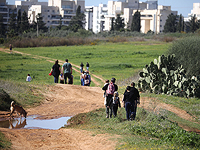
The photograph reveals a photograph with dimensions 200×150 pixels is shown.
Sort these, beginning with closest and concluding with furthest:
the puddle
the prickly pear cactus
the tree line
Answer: the puddle
the prickly pear cactus
the tree line

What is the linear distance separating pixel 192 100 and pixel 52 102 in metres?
8.42

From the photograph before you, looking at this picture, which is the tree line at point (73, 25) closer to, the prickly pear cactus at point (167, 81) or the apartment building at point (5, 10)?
the apartment building at point (5, 10)

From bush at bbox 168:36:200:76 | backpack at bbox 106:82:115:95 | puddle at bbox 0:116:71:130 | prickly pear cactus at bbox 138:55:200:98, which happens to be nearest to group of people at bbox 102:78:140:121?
backpack at bbox 106:82:115:95

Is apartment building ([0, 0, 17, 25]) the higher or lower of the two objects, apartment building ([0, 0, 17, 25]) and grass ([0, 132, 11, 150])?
the higher

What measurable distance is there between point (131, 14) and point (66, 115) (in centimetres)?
12142

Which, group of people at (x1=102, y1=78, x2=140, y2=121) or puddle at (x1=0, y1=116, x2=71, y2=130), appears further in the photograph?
puddle at (x1=0, y1=116, x2=71, y2=130)

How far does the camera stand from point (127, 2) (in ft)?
482

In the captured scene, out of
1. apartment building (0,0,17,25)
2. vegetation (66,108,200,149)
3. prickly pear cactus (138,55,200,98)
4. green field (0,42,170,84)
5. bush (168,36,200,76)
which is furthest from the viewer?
apartment building (0,0,17,25)

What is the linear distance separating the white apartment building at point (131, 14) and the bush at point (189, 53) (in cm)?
9169

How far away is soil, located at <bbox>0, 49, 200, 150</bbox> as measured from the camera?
32.4 ft

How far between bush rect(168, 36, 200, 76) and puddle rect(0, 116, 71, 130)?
14.5 m

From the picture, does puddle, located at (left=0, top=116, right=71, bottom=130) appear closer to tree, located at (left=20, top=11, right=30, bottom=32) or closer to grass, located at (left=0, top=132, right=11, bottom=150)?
grass, located at (left=0, top=132, right=11, bottom=150)

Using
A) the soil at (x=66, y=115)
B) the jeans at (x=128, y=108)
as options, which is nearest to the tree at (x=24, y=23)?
the soil at (x=66, y=115)

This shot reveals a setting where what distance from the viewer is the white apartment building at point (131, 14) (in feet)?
433
